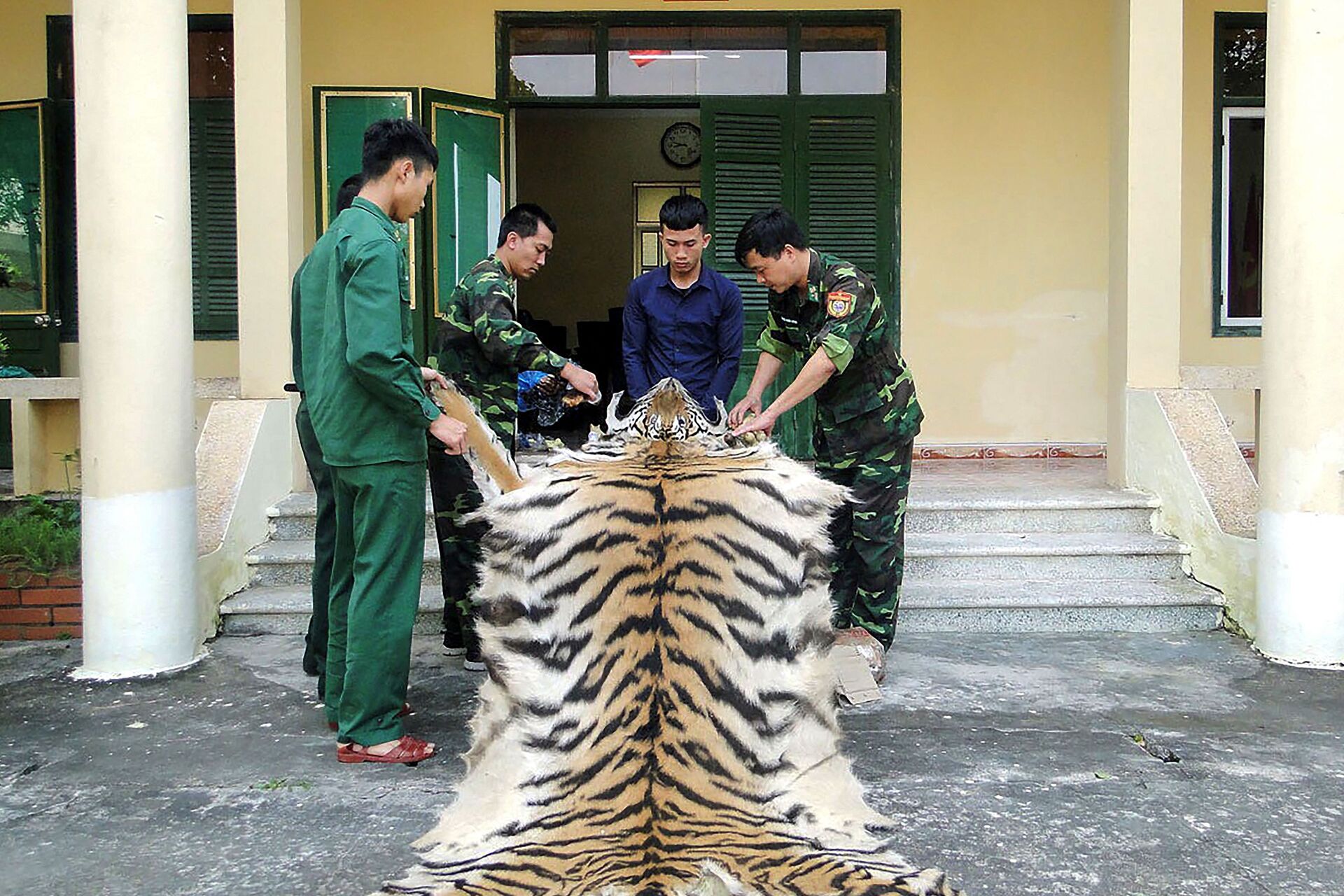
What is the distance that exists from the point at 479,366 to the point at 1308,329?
11.4ft

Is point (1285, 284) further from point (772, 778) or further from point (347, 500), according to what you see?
point (347, 500)

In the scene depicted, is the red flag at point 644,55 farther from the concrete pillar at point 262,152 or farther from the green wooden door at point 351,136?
the concrete pillar at point 262,152

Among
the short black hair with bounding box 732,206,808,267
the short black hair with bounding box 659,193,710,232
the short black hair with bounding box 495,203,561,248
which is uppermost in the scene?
the short black hair with bounding box 659,193,710,232

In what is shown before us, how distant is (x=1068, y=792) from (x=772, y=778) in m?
1.30

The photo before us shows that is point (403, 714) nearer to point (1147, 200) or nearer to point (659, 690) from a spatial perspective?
point (659, 690)

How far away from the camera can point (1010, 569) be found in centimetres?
584

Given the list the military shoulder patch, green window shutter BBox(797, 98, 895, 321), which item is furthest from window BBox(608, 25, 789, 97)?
the military shoulder patch

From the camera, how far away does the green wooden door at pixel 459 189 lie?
24.0 ft

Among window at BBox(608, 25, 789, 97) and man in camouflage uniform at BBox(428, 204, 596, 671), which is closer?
man in camouflage uniform at BBox(428, 204, 596, 671)

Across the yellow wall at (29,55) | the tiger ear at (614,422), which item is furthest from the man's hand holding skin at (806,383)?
the yellow wall at (29,55)

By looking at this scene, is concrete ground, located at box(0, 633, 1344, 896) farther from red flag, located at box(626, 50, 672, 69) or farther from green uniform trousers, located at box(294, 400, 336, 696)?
red flag, located at box(626, 50, 672, 69)

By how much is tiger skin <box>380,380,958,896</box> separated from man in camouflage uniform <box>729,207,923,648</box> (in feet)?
5.56

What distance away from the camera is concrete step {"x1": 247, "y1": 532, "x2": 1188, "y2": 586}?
5.75 m

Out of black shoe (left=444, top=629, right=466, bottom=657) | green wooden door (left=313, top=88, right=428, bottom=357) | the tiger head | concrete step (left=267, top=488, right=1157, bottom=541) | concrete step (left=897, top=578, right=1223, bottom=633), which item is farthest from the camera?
green wooden door (left=313, top=88, right=428, bottom=357)
